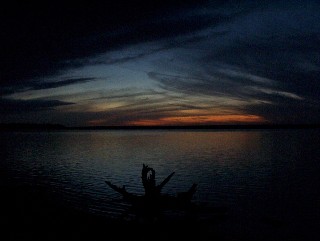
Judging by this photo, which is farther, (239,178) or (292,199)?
(239,178)

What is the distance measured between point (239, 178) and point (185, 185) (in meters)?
8.47

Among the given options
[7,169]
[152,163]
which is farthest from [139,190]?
[7,169]

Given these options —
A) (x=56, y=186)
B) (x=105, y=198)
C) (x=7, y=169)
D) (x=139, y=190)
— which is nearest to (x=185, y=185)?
(x=139, y=190)

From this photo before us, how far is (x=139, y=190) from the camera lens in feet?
114

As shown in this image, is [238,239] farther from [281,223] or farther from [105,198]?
[105,198]

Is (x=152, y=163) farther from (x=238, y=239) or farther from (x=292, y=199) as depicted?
(x=238, y=239)

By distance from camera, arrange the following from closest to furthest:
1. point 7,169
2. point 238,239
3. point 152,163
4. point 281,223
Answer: point 238,239, point 281,223, point 7,169, point 152,163

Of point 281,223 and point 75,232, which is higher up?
point 75,232

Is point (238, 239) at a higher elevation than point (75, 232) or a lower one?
lower

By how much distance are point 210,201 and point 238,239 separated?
10050mm

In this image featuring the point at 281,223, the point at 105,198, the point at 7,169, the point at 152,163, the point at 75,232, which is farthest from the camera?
the point at 152,163

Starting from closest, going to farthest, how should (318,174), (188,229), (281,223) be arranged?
(188,229)
(281,223)
(318,174)

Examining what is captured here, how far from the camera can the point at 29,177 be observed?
147ft

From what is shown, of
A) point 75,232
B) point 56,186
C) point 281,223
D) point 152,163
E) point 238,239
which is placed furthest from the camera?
point 152,163
